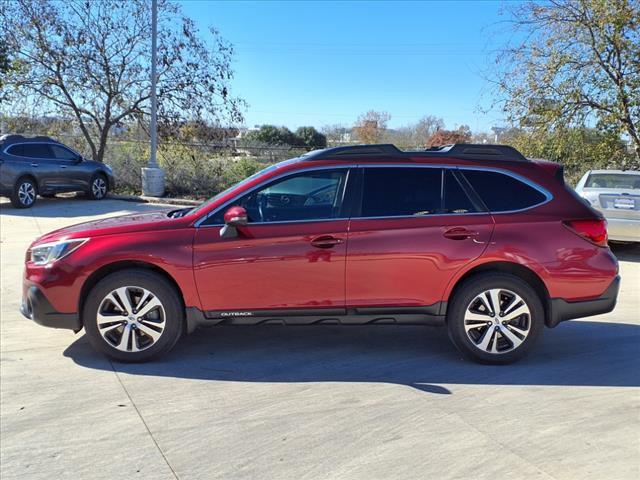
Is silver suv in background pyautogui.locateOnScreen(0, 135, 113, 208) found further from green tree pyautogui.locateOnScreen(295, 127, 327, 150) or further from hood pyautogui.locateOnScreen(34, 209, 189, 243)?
green tree pyautogui.locateOnScreen(295, 127, 327, 150)

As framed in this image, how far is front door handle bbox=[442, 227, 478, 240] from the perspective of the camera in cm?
450

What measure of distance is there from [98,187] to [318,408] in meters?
14.2

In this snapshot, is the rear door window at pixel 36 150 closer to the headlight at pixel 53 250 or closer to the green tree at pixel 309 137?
the headlight at pixel 53 250

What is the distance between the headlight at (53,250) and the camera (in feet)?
14.7

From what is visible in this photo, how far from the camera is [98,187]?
16.2 m

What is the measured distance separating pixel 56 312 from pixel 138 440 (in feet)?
5.32

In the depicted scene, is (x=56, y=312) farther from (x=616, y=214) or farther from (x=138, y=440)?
(x=616, y=214)

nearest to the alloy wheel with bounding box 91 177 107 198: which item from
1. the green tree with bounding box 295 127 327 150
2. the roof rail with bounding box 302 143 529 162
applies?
the roof rail with bounding box 302 143 529 162

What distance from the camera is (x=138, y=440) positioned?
11.2 feet

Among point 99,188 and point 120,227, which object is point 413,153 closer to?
point 120,227

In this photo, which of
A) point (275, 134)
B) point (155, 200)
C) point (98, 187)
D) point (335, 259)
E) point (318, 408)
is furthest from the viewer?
point (275, 134)

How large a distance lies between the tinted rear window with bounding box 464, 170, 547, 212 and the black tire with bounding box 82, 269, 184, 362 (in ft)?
8.76

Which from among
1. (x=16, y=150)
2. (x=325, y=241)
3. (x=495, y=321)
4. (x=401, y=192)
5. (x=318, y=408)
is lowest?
(x=318, y=408)

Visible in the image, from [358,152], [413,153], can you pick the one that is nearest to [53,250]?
[358,152]
